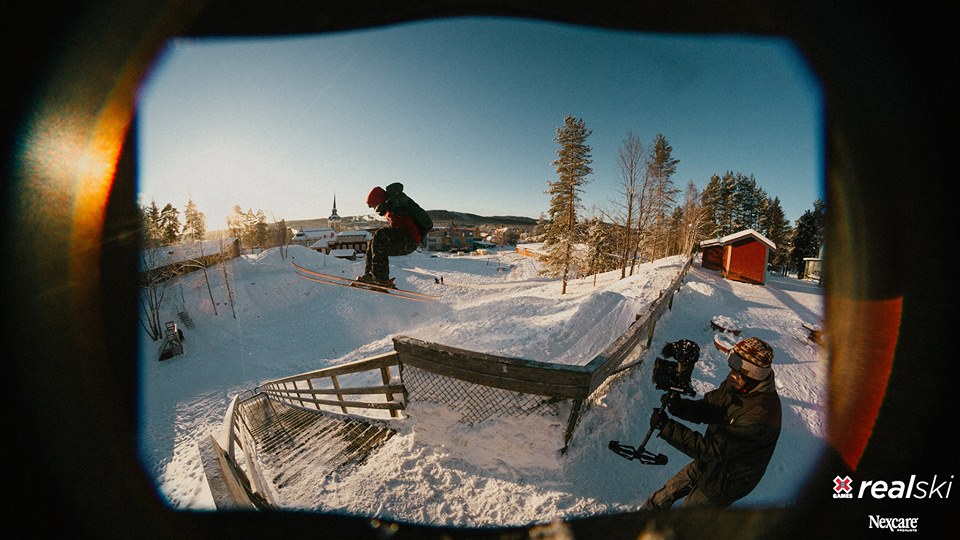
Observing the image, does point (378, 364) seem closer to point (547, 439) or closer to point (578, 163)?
point (547, 439)

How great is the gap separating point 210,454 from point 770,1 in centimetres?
684

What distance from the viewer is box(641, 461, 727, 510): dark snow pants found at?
7.57 ft

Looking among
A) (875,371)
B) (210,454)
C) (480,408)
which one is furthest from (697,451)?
(210,454)

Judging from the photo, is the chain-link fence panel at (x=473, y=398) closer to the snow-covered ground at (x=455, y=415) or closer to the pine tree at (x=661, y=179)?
the snow-covered ground at (x=455, y=415)

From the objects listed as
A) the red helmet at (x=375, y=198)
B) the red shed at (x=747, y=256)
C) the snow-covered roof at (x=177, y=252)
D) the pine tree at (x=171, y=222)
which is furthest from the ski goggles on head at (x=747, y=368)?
the pine tree at (x=171, y=222)

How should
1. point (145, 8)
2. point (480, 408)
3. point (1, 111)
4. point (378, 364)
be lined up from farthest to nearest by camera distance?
point (378, 364) → point (480, 408) → point (145, 8) → point (1, 111)

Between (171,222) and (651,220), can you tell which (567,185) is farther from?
(171,222)

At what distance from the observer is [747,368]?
2.18m

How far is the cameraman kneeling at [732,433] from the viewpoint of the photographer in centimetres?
211

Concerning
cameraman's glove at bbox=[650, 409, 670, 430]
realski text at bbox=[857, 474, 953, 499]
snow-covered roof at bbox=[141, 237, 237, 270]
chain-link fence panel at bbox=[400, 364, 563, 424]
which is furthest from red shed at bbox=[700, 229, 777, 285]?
snow-covered roof at bbox=[141, 237, 237, 270]

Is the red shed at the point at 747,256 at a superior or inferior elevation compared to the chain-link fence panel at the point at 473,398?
superior

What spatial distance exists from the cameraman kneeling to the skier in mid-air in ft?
10.2

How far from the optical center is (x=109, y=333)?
3.82 m

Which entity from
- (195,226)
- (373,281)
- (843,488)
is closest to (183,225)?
(195,226)
